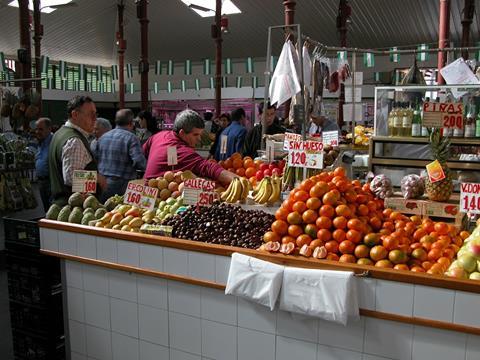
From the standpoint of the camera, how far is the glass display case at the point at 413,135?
4.67 meters

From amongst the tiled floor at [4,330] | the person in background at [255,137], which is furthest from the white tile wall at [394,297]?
the person in background at [255,137]

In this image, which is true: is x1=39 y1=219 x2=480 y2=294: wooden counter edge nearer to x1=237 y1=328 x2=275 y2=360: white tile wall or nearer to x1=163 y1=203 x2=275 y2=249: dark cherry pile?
x1=163 y1=203 x2=275 y2=249: dark cherry pile

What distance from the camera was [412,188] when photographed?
3492mm

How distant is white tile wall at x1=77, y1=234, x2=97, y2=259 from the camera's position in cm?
301

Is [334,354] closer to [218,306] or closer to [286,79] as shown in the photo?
[218,306]

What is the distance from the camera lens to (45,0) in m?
11.5

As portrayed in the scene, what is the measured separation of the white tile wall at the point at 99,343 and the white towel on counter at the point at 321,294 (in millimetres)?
1346

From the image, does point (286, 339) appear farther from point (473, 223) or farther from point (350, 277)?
point (473, 223)

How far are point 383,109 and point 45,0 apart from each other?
9.68m

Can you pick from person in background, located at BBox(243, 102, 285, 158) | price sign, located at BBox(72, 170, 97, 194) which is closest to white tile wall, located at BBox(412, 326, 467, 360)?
price sign, located at BBox(72, 170, 97, 194)

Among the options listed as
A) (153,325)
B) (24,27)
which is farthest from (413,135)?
(24,27)

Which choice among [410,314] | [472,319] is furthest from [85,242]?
[472,319]

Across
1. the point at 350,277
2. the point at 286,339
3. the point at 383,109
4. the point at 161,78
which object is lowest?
the point at 286,339

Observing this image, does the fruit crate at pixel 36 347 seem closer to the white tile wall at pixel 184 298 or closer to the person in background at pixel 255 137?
the white tile wall at pixel 184 298
